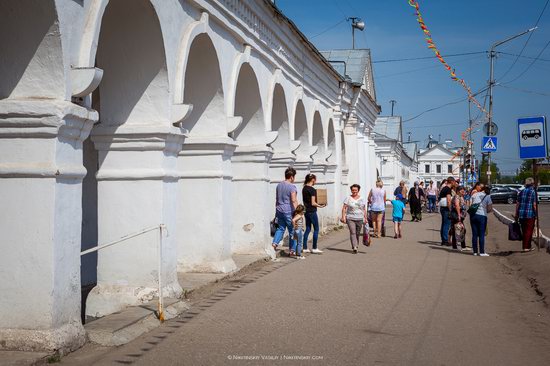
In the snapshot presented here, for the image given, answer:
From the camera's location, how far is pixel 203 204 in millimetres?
10922

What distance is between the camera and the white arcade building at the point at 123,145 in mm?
5820

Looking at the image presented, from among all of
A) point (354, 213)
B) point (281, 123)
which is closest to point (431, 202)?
point (281, 123)

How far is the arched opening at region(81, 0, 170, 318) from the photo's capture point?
8.40 meters

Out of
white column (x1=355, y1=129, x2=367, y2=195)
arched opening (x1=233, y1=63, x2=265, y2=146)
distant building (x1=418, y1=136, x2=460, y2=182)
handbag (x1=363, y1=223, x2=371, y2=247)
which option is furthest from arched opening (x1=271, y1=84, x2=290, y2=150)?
distant building (x1=418, y1=136, x2=460, y2=182)

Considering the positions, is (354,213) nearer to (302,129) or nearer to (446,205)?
(446,205)

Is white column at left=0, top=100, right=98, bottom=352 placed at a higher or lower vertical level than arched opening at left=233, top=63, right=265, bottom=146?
lower

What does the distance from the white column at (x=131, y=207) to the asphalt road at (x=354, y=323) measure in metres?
0.80

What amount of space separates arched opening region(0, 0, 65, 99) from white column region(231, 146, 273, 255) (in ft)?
24.6

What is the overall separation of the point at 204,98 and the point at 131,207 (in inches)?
122

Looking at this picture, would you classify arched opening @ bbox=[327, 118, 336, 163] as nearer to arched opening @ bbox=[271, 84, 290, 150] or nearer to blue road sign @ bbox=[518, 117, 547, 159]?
arched opening @ bbox=[271, 84, 290, 150]

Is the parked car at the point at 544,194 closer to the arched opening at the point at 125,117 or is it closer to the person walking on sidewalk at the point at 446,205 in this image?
the person walking on sidewalk at the point at 446,205

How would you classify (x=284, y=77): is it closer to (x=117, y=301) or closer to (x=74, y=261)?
(x=117, y=301)

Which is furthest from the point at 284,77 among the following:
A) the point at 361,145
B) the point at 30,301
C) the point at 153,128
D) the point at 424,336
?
the point at 361,145

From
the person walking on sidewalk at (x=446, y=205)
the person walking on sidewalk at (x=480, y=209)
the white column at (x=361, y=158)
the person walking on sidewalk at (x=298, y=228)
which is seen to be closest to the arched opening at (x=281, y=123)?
the person walking on sidewalk at (x=298, y=228)
